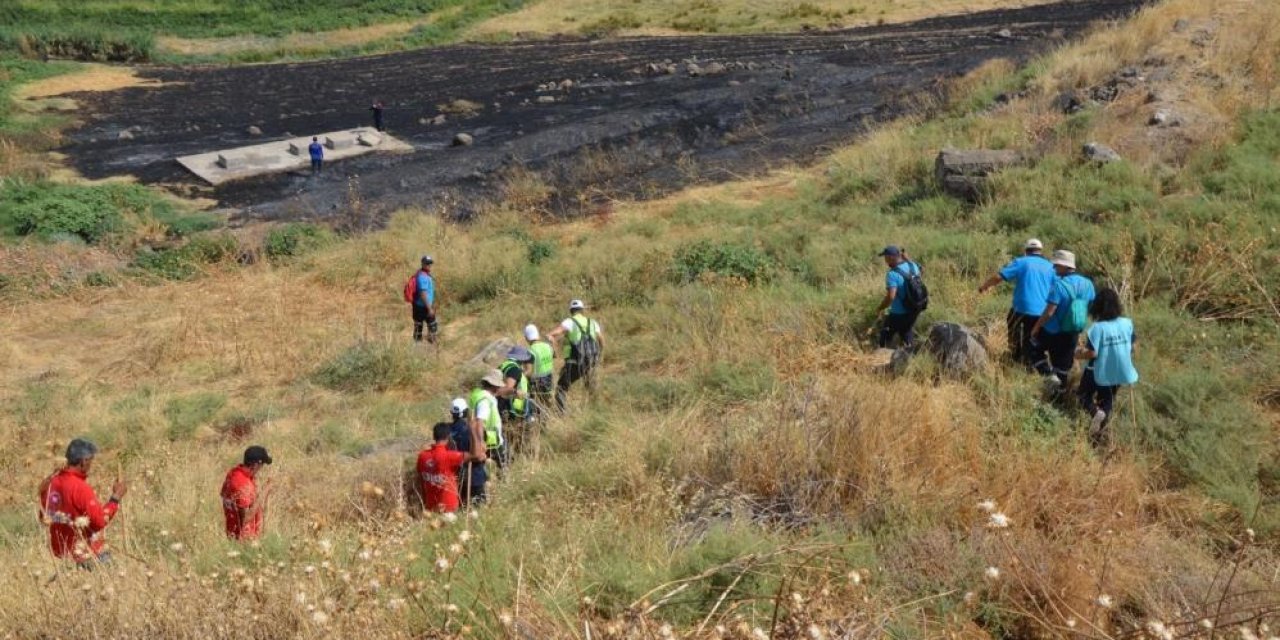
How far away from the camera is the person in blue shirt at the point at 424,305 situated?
1136 centimetres

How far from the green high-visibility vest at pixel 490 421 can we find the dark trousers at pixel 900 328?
141 inches

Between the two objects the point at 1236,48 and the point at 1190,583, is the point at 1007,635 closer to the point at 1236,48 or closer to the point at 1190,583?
the point at 1190,583

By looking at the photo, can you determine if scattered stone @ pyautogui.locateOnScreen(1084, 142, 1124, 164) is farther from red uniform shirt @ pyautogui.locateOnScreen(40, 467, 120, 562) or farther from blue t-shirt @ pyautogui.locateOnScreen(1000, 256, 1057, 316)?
red uniform shirt @ pyautogui.locateOnScreen(40, 467, 120, 562)

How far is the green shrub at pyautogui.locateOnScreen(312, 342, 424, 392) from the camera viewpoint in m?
10.4

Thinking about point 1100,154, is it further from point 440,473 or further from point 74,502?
point 74,502

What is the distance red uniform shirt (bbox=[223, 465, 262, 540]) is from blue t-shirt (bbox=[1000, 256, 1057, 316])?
5.75 m

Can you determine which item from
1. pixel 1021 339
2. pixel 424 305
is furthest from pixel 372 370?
pixel 1021 339

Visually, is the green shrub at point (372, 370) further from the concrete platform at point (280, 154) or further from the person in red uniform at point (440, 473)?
the concrete platform at point (280, 154)

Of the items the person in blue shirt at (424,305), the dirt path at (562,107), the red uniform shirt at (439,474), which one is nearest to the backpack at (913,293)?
the red uniform shirt at (439,474)

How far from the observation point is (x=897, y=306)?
850cm

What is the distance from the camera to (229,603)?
3527 millimetres

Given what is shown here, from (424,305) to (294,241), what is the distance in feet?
19.5

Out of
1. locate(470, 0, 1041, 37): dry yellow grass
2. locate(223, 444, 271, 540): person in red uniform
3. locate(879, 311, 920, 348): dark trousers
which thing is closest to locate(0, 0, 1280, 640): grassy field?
locate(223, 444, 271, 540): person in red uniform

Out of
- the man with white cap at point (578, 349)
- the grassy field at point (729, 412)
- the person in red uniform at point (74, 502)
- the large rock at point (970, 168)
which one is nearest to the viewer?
the grassy field at point (729, 412)
